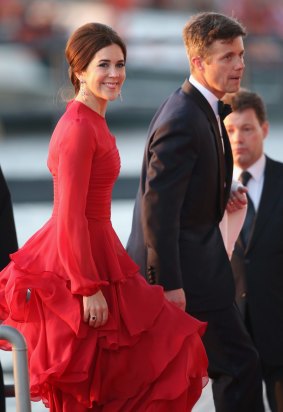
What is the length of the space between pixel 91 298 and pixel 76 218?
267 mm

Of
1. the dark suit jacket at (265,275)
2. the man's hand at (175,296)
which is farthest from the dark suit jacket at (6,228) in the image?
the dark suit jacket at (265,275)

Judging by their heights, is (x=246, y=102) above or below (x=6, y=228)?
above

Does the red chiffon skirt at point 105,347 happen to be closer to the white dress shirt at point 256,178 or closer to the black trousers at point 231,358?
the black trousers at point 231,358

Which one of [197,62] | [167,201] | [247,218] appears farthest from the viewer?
[247,218]

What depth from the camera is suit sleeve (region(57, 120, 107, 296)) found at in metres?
4.55

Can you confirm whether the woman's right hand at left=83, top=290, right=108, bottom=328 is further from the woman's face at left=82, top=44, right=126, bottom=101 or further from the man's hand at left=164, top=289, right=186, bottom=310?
the woman's face at left=82, top=44, right=126, bottom=101

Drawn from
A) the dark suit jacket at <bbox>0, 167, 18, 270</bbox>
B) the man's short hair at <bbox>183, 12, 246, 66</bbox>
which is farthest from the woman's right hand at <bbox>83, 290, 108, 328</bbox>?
the man's short hair at <bbox>183, 12, 246, 66</bbox>

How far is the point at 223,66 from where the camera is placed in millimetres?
5180

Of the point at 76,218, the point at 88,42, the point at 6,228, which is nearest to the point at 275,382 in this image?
the point at 6,228

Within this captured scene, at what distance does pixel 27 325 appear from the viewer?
4.71 m

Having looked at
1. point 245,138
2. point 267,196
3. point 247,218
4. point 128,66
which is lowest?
point 128,66

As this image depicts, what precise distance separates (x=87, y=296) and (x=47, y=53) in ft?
47.2

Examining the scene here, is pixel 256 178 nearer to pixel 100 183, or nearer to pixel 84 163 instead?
pixel 100 183

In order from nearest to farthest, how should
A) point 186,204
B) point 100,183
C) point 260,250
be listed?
point 100,183 → point 186,204 → point 260,250
